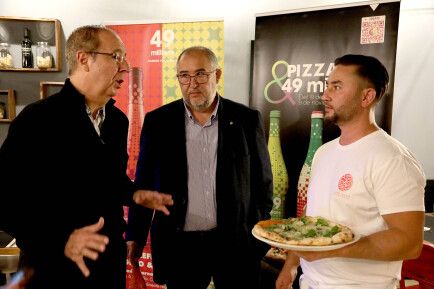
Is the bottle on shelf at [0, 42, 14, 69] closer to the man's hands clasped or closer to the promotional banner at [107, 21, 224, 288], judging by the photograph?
the promotional banner at [107, 21, 224, 288]

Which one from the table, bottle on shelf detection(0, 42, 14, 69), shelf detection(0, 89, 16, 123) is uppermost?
bottle on shelf detection(0, 42, 14, 69)

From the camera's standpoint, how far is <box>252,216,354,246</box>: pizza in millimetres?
1272

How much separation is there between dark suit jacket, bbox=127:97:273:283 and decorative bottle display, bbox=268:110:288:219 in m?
0.83

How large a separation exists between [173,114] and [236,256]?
0.91 meters

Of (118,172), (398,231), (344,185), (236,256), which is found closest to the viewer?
(398,231)

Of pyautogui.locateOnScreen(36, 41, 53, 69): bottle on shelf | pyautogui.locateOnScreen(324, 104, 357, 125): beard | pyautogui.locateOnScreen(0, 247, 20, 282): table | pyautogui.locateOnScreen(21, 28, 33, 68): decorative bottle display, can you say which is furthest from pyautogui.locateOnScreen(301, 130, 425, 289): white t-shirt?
pyautogui.locateOnScreen(21, 28, 33, 68): decorative bottle display

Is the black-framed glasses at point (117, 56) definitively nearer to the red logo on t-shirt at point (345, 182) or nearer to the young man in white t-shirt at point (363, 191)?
the young man in white t-shirt at point (363, 191)

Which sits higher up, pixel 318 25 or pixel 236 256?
pixel 318 25

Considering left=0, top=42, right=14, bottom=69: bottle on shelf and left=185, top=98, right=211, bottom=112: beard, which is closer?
left=185, top=98, right=211, bottom=112: beard

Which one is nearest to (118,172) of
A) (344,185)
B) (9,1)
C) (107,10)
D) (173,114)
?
(173,114)

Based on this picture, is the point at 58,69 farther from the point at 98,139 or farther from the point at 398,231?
the point at 398,231

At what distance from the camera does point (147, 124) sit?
228 centimetres

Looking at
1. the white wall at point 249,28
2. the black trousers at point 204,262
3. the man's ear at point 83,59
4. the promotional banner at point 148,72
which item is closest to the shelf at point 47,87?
the white wall at point 249,28

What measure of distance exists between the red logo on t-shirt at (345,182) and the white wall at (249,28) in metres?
2.48
